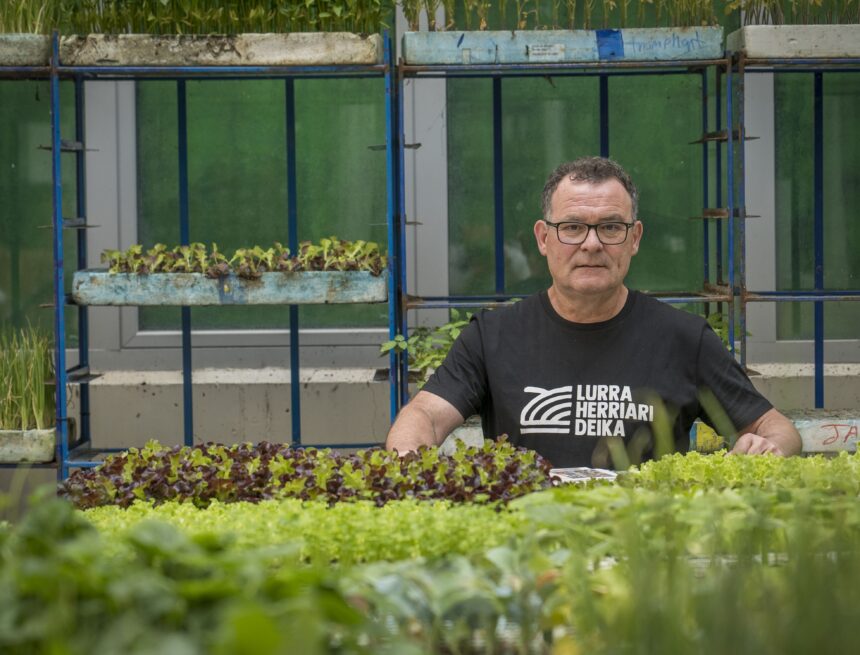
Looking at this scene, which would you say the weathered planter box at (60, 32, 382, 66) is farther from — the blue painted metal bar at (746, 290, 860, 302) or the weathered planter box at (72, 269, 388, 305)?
the blue painted metal bar at (746, 290, 860, 302)

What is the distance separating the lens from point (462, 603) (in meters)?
1.55

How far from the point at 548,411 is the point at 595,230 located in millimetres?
585

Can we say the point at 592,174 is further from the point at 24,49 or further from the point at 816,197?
the point at 24,49

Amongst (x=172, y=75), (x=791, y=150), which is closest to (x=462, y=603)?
(x=172, y=75)

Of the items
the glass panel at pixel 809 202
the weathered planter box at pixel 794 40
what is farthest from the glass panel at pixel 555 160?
the weathered planter box at pixel 794 40

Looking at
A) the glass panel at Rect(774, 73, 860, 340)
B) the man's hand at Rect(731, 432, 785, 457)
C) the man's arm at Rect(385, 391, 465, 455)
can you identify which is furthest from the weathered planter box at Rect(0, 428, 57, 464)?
the glass panel at Rect(774, 73, 860, 340)

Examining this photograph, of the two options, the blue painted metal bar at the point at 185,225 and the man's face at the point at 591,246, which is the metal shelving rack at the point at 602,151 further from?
A: the man's face at the point at 591,246

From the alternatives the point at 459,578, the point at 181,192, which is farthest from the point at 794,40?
the point at 459,578

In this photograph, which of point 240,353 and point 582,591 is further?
point 240,353

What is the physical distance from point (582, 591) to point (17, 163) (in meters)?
5.48

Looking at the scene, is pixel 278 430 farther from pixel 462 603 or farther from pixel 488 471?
pixel 462 603

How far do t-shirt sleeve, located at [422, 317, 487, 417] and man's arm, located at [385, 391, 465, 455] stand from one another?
3 cm

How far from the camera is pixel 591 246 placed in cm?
385

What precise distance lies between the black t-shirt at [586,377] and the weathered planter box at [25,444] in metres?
1.78
